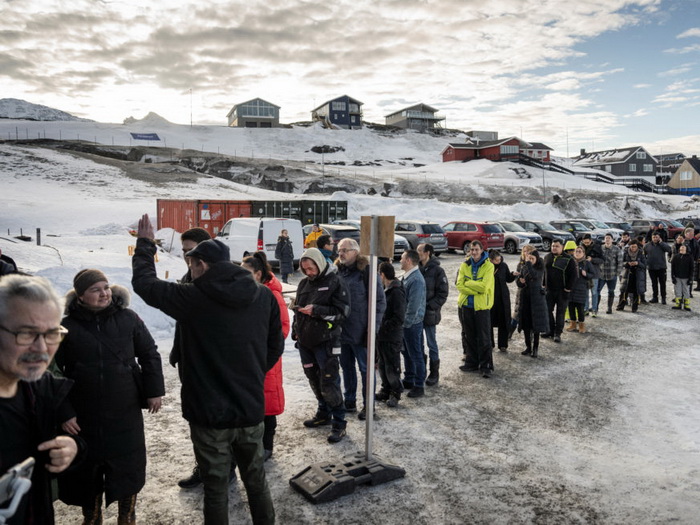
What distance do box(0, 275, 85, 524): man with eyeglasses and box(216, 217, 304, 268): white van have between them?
14548 millimetres

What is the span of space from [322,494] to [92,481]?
67.3 inches

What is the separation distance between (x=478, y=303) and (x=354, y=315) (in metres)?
2.54

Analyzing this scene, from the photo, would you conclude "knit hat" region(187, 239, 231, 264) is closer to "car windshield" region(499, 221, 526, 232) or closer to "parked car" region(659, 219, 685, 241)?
"car windshield" region(499, 221, 526, 232)

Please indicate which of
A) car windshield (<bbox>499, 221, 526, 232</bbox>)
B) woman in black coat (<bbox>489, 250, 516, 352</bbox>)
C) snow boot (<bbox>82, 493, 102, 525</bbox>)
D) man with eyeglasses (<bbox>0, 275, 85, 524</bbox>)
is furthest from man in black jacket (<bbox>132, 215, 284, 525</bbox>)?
car windshield (<bbox>499, 221, 526, 232</bbox>)

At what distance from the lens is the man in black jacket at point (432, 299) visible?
7.34 metres

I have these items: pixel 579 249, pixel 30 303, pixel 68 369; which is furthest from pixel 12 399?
pixel 579 249

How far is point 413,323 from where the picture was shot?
6887mm

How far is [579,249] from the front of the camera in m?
10.4

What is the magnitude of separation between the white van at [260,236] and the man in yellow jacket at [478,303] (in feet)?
32.3

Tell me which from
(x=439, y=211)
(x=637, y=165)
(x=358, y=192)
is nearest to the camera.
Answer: (x=439, y=211)

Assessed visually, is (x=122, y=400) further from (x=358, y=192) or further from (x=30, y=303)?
(x=358, y=192)

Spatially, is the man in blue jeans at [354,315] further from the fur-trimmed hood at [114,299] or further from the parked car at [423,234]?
the parked car at [423,234]

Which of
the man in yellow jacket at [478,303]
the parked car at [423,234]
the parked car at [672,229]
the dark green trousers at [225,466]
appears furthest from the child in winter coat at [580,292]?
the parked car at [672,229]

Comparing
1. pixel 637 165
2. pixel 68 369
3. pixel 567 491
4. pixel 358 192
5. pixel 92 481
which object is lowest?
pixel 567 491
